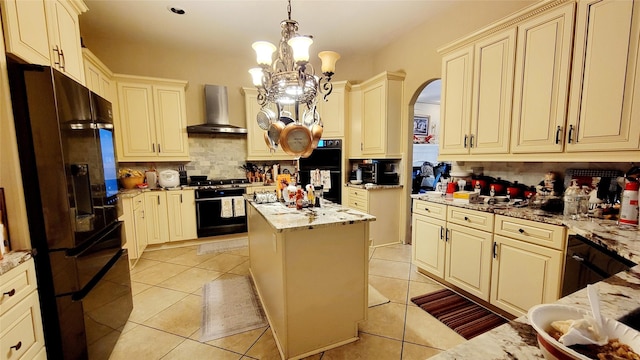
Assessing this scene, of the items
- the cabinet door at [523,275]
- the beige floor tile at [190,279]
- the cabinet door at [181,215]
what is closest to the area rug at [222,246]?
the cabinet door at [181,215]

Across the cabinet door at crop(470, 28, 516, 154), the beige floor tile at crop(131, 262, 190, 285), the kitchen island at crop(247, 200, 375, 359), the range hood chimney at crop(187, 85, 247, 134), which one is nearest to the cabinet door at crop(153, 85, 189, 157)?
the range hood chimney at crop(187, 85, 247, 134)

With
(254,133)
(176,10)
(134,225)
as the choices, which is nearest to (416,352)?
(134,225)

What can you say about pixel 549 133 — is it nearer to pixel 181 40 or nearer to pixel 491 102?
pixel 491 102

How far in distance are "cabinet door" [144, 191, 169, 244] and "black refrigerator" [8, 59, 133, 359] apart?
2.03m

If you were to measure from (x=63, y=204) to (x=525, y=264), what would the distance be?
2973mm

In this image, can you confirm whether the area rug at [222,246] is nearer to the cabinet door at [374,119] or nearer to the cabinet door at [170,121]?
the cabinet door at [170,121]

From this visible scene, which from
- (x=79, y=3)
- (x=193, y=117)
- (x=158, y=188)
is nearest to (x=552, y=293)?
(x=79, y=3)

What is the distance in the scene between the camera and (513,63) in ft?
6.97

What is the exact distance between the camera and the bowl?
0.48 metres

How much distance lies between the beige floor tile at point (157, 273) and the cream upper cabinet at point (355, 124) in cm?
289

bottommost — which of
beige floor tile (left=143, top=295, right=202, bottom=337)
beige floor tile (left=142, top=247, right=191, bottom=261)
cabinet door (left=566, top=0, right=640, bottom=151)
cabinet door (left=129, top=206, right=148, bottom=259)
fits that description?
beige floor tile (left=143, top=295, right=202, bottom=337)

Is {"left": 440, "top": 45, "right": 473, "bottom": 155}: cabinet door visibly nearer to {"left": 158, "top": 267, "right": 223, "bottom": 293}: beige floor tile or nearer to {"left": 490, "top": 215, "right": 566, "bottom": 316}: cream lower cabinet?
{"left": 490, "top": 215, "right": 566, "bottom": 316}: cream lower cabinet

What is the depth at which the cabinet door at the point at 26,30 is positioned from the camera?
4.27 feet

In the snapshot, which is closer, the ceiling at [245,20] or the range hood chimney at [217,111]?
the ceiling at [245,20]
